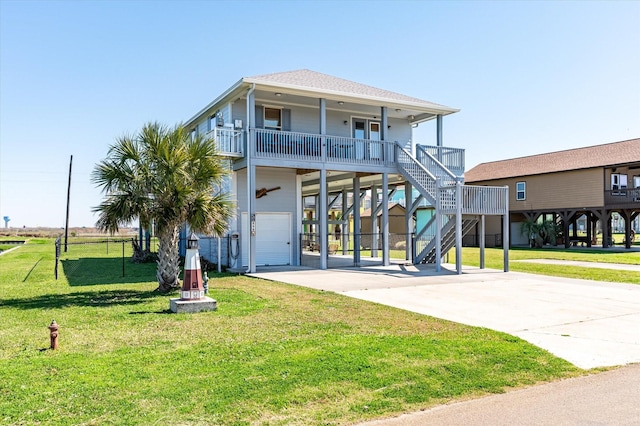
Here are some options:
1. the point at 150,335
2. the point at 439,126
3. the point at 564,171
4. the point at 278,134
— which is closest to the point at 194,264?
the point at 150,335

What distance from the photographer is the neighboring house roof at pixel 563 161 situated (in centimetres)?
3223

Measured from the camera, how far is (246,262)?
19.0m

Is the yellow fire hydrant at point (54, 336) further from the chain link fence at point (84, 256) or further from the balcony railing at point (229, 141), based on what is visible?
the balcony railing at point (229, 141)

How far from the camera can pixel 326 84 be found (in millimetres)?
18859

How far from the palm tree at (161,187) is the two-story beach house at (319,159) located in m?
4.45

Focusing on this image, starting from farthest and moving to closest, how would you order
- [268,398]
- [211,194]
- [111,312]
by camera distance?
[211,194] < [111,312] < [268,398]

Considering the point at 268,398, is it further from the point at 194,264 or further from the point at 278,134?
the point at 278,134

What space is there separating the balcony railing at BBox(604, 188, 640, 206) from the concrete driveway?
1895cm

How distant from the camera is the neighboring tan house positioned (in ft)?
105

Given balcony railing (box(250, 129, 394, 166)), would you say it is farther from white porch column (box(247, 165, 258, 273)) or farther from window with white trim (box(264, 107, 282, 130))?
window with white trim (box(264, 107, 282, 130))

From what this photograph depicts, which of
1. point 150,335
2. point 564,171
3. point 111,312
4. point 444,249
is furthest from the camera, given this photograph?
point 564,171

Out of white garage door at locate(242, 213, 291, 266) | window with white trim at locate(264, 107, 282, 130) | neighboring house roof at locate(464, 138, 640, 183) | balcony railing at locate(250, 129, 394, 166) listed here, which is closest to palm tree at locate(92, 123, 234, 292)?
balcony railing at locate(250, 129, 394, 166)

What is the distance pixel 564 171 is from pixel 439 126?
1778 centimetres

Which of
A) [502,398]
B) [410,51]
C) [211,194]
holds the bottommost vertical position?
[502,398]
